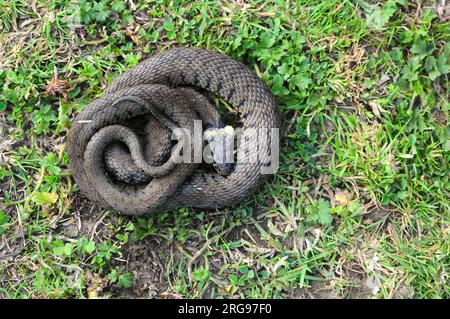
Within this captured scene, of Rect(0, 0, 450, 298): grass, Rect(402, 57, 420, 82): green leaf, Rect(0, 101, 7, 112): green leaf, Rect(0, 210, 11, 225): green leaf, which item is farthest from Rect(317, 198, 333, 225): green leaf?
Rect(0, 101, 7, 112): green leaf

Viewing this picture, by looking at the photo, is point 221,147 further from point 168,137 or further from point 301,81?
point 301,81

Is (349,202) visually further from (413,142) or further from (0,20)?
(0,20)

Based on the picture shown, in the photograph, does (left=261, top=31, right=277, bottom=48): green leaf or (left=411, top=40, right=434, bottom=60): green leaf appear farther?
(left=261, top=31, right=277, bottom=48): green leaf

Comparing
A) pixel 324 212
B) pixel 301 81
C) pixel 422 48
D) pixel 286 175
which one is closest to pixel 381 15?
pixel 422 48

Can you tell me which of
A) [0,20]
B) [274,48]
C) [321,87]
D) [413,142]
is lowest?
[413,142]

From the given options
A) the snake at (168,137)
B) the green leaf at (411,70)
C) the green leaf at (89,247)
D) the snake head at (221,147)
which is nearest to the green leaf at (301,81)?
the snake at (168,137)

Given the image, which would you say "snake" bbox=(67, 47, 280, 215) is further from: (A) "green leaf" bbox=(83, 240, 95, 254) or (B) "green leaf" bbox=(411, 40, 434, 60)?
(B) "green leaf" bbox=(411, 40, 434, 60)

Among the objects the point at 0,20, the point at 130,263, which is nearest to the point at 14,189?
the point at 130,263

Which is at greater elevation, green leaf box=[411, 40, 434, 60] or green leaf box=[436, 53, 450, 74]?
green leaf box=[411, 40, 434, 60]
